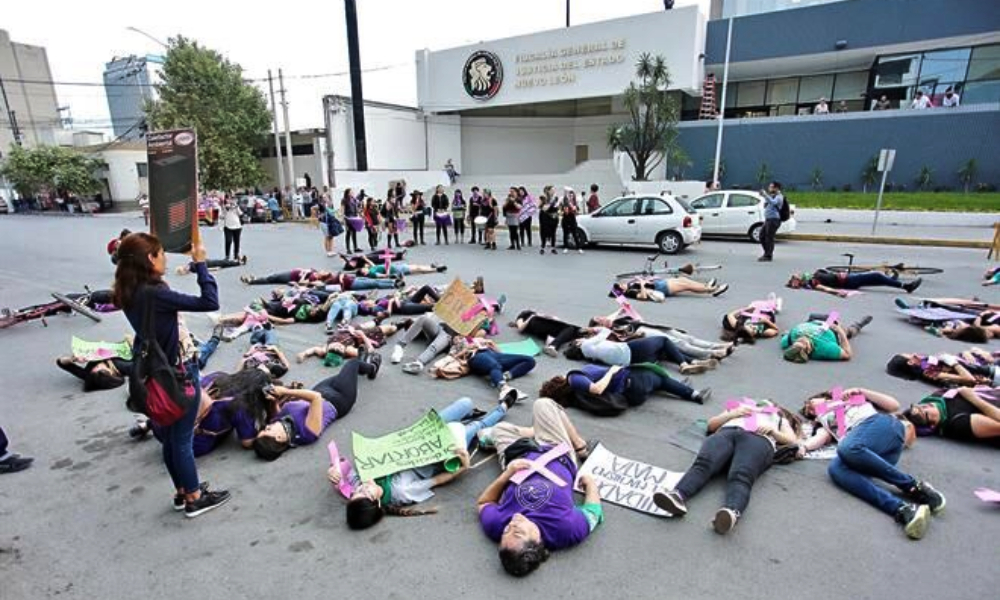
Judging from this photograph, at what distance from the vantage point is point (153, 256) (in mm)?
2967

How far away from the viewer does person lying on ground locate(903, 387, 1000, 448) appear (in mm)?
3900

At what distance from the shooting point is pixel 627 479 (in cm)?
366

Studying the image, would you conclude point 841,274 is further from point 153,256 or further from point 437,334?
point 153,256

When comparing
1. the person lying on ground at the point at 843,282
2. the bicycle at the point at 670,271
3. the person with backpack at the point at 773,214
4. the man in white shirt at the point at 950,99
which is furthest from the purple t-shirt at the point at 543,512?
the man in white shirt at the point at 950,99

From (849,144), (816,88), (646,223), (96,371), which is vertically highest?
(816,88)

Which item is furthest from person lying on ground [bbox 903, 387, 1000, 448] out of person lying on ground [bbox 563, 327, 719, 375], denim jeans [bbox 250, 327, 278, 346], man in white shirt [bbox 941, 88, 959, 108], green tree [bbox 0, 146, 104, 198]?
green tree [bbox 0, 146, 104, 198]

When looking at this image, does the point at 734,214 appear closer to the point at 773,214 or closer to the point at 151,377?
the point at 773,214

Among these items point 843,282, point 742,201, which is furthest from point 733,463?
point 742,201

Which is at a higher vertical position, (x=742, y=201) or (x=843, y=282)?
(x=742, y=201)

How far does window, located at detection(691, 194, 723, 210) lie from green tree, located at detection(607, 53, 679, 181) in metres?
8.45

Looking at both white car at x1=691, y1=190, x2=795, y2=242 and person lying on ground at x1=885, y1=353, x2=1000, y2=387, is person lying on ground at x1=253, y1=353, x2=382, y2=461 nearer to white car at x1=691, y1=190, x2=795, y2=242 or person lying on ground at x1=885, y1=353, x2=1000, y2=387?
person lying on ground at x1=885, y1=353, x2=1000, y2=387

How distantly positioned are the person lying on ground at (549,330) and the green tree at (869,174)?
23.9 m

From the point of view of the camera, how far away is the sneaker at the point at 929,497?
3.21m

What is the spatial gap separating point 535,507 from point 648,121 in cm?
2376
